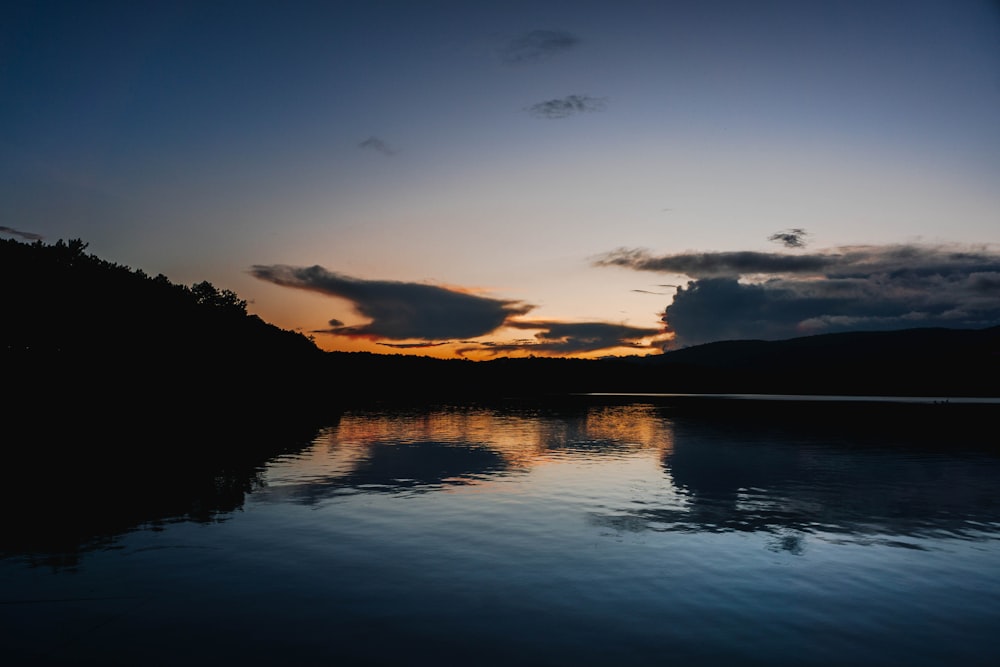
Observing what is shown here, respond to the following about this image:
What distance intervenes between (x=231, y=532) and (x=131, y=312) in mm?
89402

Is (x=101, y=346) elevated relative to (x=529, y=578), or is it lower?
elevated

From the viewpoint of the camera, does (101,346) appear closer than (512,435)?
No

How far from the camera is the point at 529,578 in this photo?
22266 millimetres

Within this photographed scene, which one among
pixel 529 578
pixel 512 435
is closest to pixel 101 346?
pixel 512 435

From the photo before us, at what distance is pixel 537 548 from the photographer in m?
26.5

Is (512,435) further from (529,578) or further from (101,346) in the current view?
(101,346)

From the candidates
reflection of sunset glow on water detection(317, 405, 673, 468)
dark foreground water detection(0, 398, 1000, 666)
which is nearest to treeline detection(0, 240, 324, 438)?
reflection of sunset glow on water detection(317, 405, 673, 468)

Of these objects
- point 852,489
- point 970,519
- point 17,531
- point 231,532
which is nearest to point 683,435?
point 852,489

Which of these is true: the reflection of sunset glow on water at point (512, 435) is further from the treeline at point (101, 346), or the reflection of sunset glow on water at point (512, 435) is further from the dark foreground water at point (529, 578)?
the treeline at point (101, 346)

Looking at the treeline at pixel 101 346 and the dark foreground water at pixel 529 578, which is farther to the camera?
the treeline at pixel 101 346

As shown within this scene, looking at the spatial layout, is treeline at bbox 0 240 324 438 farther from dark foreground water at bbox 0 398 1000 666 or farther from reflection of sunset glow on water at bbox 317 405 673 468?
dark foreground water at bbox 0 398 1000 666

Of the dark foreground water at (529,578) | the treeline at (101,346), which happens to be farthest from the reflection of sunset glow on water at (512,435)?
the treeline at (101,346)

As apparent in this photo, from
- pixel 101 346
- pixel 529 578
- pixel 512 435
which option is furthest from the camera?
pixel 101 346

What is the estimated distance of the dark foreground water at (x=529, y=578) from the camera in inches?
644
